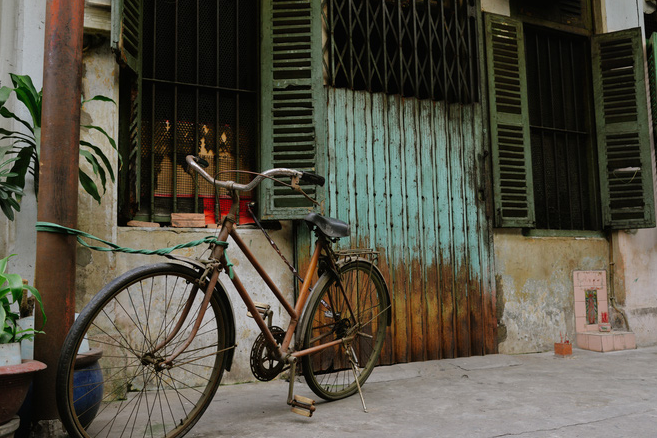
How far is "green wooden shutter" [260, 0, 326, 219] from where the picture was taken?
12.9ft

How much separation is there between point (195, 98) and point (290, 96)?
74cm

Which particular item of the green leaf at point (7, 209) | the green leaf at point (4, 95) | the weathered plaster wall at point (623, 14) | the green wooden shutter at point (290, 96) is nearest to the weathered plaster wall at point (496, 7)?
the weathered plaster wall at point (623, 14)

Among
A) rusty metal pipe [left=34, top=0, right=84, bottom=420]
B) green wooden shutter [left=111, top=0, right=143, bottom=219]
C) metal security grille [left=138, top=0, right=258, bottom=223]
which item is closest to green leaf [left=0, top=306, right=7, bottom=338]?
rusty metal pipe [left=34, top=0, right=84, bottom=420]

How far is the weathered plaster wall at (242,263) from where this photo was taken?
351cm

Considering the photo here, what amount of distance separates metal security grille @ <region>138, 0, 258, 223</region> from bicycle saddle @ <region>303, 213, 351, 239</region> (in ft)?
3.60

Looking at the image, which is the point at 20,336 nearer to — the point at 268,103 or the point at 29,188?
the point at 29,188

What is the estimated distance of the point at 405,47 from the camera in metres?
4.70

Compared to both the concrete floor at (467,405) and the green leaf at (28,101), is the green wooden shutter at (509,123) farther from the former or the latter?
the green leaf at (28,101)

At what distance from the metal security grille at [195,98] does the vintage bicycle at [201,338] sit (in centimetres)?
77

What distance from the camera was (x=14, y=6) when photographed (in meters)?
3.28

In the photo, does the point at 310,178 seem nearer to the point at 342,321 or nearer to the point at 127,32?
the point at 342,321

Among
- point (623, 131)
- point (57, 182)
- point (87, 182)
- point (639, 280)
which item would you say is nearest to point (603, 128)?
point (623, 131)

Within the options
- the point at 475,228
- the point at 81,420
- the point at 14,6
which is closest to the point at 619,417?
the point at 475,228

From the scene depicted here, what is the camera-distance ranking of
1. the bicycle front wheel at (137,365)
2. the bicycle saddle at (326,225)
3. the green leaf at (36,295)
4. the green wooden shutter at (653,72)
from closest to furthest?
the bicycle front wheel at (137,365) < the green leaf at (36,295) < the bicycle saddle at (326,225) < the green wooden shutter at (653,72)
